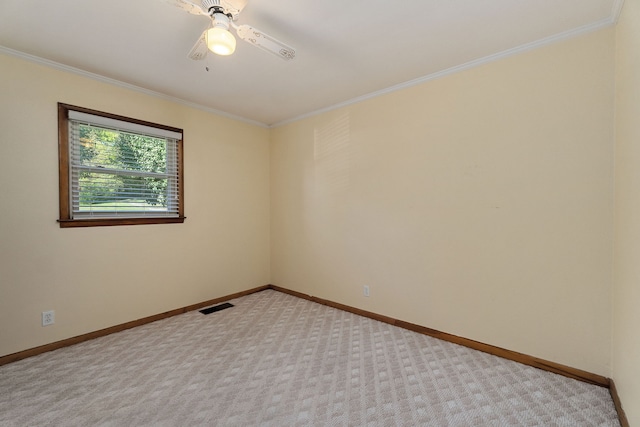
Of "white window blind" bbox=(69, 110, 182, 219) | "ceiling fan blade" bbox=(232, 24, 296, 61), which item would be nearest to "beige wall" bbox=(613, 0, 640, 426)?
"ceiling fan blade" bbox=(232, 24, 296, 61)

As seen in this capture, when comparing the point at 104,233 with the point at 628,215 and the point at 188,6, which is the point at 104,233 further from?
the point at 628,215

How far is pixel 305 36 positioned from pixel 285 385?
2.45m

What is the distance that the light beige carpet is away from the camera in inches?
64.2

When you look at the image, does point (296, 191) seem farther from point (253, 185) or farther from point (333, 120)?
point (333, 120)

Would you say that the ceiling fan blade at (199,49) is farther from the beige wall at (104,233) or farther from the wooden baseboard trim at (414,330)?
the wooden baseboard trim at (414,330)

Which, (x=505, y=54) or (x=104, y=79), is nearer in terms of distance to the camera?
(x=505, y=54)

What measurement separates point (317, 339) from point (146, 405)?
1.35m

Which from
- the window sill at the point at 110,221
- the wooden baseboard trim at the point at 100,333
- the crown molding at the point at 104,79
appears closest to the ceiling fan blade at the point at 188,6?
the crown molding at the point at 104,79

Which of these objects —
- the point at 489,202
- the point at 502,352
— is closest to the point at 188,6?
the point at 489,202

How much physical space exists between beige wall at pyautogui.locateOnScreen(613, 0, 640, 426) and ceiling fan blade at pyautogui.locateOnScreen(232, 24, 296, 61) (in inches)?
72.8

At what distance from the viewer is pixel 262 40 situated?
1.70 meters

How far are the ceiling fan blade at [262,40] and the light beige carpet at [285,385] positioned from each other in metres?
2.21

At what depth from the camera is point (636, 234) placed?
55.9 inches

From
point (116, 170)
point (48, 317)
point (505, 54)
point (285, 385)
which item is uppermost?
point (505, 54)
